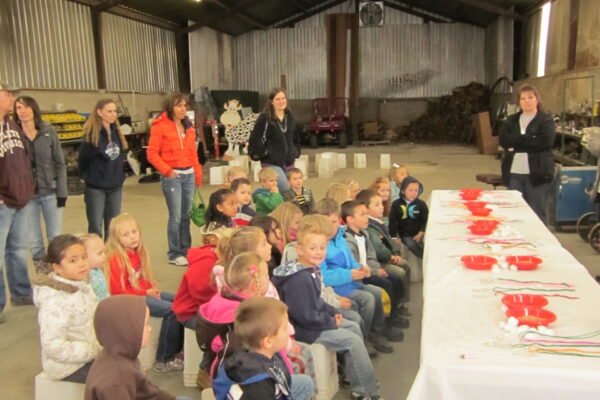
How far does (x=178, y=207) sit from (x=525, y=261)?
10.4 ft

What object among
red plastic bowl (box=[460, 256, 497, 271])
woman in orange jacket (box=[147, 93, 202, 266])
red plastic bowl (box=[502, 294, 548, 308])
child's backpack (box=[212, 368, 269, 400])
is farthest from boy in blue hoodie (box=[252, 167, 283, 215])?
child's backpack (box=[212, 368, 269, 400])

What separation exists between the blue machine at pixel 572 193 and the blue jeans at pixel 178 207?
3864 millimetres

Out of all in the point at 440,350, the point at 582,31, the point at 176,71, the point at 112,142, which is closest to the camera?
the point at 440,350

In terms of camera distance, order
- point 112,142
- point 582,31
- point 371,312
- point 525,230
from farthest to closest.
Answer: point 582,31
point 112,142
point 525,230
point 371,312

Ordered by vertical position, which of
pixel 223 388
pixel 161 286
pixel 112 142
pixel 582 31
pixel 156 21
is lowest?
pixel 161 286

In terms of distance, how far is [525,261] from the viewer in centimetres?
278

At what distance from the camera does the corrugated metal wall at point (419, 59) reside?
20.0 metres

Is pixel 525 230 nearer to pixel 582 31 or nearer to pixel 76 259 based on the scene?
pixel 76 259

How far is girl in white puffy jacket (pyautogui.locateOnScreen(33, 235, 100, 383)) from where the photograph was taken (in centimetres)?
240

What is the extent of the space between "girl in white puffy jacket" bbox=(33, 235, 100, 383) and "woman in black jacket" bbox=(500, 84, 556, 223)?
386 cm

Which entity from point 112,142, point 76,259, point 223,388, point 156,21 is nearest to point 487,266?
point 223,388

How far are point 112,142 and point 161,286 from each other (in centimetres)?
123

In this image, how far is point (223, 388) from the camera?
1.97m

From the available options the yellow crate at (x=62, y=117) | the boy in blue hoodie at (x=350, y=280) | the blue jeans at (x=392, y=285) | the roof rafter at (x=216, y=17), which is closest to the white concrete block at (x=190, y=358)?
the boy in blue hoodie at (x=350, y=280)
